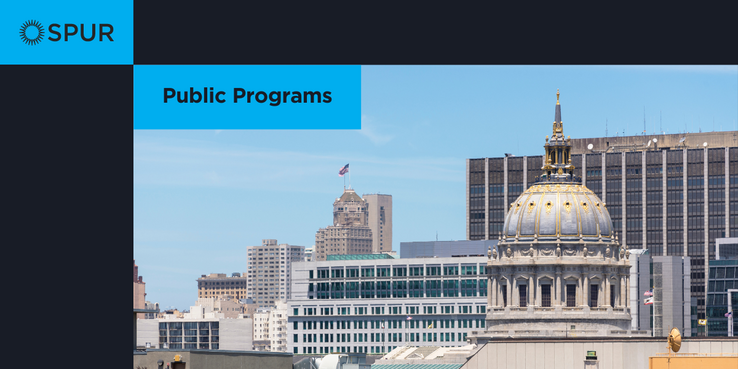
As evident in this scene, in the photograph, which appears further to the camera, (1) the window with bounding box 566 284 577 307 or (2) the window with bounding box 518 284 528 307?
(2) the window with bounding box 518 284 528 307

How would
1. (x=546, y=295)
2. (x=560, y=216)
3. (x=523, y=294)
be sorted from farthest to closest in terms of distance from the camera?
(x=560, y=216)
(x=523, y=294)
(x=546, y=295)

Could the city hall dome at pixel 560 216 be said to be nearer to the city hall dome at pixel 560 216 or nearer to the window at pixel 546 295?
the city hall dome at pixel 560 216

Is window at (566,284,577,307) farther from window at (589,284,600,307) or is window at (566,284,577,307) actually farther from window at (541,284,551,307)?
window at (541,284,551,307)

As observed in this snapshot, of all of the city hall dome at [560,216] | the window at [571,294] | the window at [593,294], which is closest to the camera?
the window at [571,294]

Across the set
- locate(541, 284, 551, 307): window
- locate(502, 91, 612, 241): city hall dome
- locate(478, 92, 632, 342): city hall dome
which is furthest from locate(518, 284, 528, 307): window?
locate(502, 91, 612, 241): city hall dome

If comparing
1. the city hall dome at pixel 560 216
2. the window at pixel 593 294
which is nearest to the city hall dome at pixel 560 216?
the city hall dome at pixel 560 216

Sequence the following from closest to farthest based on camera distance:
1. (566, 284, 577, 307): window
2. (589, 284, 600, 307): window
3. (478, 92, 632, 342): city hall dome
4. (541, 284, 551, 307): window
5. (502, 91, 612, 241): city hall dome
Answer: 1. (478, 92, 632, 342): city hall dome
2. (566, 284, 577, 307): window
3. (589, 284, 600, 307): window
4. (541, 284, 551, 307): window
5. (502, 91, 612, 241): city hall dome

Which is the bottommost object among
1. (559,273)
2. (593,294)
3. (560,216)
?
(593,294)

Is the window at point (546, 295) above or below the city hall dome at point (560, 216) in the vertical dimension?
below

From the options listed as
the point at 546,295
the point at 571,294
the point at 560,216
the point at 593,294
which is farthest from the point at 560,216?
the point at 593,294

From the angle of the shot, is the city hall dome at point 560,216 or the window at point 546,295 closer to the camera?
the window at point 546,295

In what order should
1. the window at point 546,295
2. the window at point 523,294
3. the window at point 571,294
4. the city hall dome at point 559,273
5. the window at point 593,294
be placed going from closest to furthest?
the city hall dome at point 559,273 < the window at point 571,294 < the window at point 593,294 < the window at point 546,295 < the window at point 523,294

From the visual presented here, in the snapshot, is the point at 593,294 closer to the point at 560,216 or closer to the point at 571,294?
the point at 571,294

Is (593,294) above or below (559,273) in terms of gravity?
below
